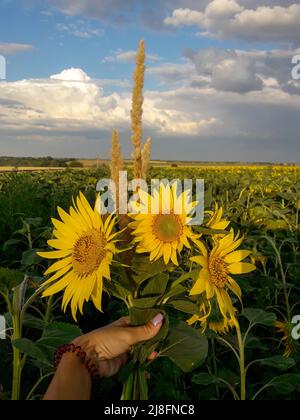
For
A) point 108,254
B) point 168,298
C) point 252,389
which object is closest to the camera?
point 108,254

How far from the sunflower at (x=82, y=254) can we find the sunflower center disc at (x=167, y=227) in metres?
0.09

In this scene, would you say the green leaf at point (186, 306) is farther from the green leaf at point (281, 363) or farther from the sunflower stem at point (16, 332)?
the green leaf at point (281, 363)

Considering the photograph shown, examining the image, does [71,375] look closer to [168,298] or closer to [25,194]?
[168,298]

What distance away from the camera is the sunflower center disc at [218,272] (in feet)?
3.51

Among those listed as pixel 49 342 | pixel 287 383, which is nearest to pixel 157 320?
pixel 49 342

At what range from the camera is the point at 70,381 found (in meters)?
1.17

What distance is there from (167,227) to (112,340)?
0.33 meters

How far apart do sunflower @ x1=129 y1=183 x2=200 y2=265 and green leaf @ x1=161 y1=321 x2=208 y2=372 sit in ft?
0.73

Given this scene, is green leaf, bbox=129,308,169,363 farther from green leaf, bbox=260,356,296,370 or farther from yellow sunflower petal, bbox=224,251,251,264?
green leaf, bbox=260,356,296,370

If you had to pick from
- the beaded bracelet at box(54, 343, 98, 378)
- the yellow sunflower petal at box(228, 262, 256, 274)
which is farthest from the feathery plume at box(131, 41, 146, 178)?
the beaded bracelet at box(54, 343, 98, 378)

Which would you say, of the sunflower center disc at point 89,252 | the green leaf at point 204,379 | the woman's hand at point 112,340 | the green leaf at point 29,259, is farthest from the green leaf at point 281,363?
the sunflower center disc at point 89,252
